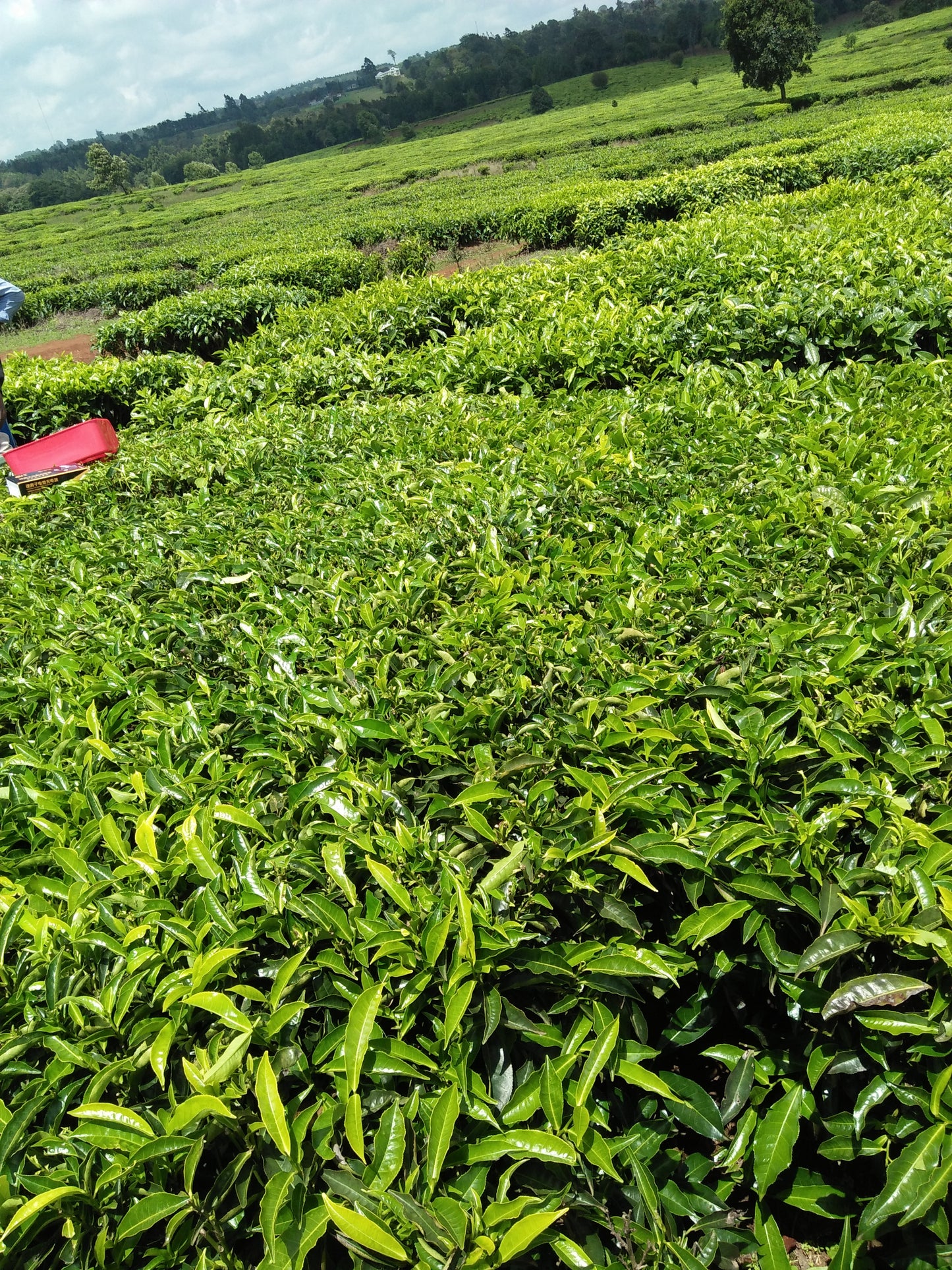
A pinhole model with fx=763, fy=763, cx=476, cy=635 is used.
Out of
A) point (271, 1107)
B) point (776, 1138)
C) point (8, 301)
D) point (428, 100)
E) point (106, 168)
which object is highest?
point (428, 100)

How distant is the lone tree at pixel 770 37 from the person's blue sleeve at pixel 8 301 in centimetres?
3842

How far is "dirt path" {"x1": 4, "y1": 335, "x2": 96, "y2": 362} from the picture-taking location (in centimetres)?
1717

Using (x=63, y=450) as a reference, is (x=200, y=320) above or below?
above

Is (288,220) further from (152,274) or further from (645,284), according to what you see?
(645,284)

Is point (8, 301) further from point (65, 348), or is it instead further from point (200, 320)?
point (65, 348)

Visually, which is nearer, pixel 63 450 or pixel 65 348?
pixel 63 450

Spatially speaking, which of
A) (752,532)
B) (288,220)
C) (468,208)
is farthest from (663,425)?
(288,220)

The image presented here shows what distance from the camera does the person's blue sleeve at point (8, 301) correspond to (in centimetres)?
643

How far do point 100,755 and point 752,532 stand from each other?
85.9 inches

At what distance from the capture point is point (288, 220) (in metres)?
29.1

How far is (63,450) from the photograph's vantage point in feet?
17.6

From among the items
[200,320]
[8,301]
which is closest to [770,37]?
[200,320]

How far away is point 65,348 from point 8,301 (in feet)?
44.2

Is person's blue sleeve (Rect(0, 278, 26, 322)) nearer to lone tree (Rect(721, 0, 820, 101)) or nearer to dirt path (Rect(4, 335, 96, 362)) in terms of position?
dirt path (Rect(4, 335, 96, 362))
